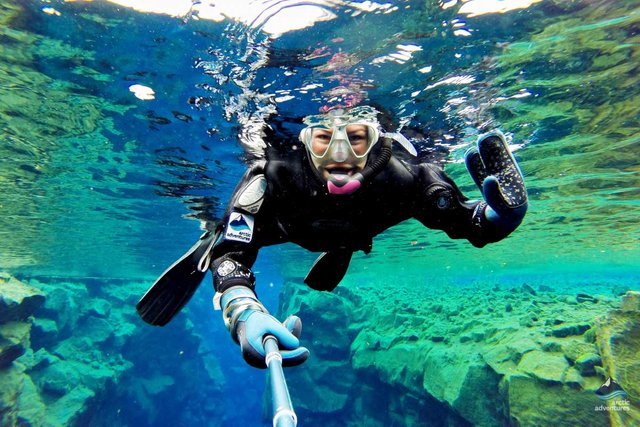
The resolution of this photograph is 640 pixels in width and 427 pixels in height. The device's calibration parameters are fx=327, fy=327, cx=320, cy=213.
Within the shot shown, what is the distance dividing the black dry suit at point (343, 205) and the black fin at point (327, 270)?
723mm

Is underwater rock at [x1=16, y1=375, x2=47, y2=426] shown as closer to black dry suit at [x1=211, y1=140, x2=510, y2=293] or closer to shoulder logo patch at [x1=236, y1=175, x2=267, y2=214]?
black dry suit at [x1=211, y1=140, x2=510, y2=293]

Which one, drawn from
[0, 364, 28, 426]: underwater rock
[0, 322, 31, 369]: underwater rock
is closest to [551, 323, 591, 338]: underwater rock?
[0, 364, 28, 426]: underwater rock

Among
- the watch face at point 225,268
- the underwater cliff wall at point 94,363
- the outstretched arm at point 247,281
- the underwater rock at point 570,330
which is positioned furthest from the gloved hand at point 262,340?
the underwater cliff wall at point 94,363

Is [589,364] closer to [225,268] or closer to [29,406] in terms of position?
[225,268]

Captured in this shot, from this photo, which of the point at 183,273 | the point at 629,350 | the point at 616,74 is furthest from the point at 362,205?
the point at 629,350

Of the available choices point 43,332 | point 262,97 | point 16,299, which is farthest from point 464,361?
point 43,332

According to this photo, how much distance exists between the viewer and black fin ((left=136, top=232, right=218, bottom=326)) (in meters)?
4.41

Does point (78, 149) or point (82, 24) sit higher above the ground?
point (82, 24)

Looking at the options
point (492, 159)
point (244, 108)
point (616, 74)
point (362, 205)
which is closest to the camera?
point (492, 159)

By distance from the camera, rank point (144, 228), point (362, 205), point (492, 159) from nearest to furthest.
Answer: point (492, 159) → point (362, 205) → point (144, 228)

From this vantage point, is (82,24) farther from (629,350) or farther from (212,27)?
(629,350)

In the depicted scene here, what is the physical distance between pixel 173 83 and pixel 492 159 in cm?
666

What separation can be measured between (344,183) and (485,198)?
1.32 meters

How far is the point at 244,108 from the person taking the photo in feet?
25.3
